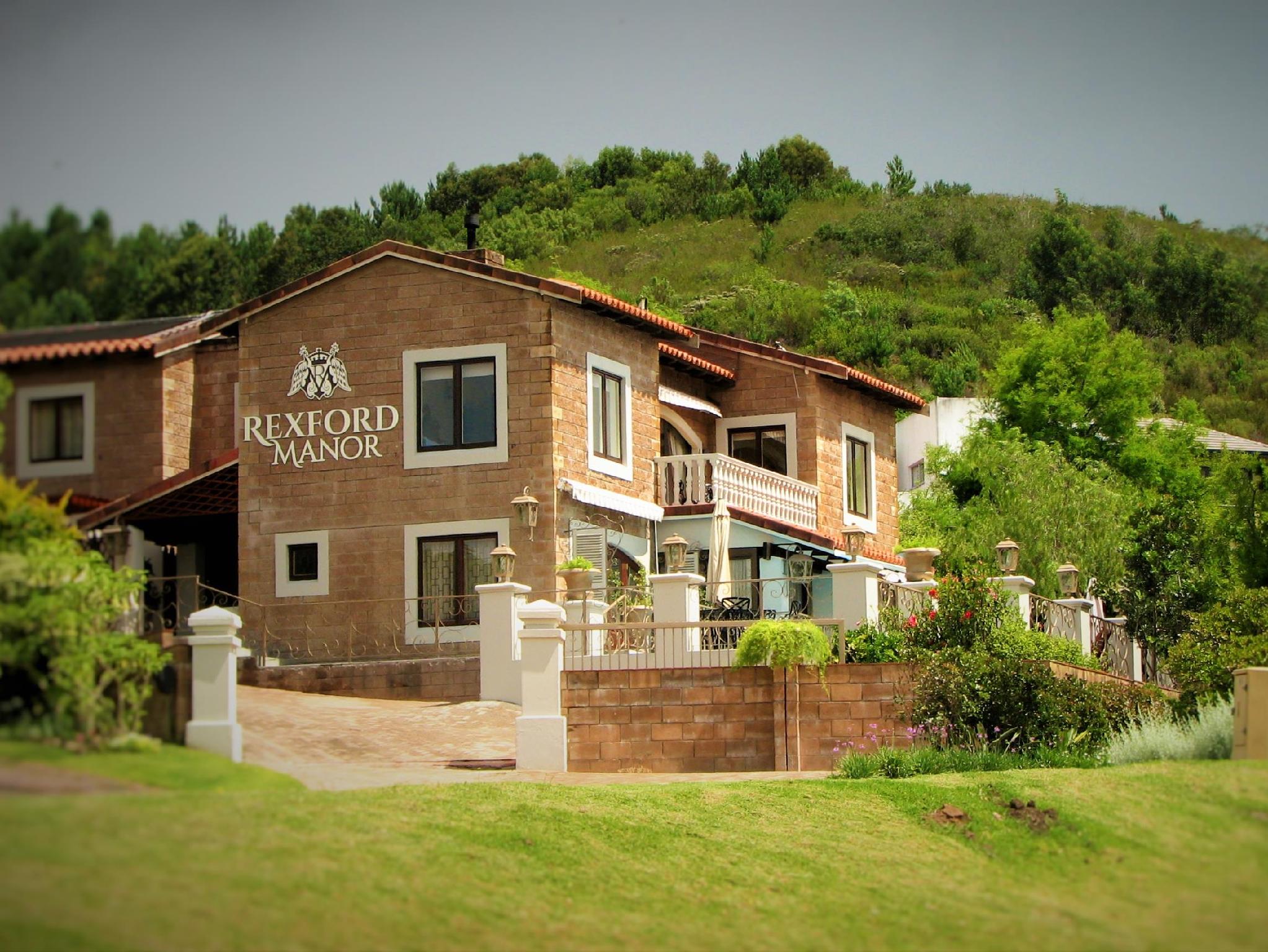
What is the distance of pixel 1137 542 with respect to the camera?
38.2 meters

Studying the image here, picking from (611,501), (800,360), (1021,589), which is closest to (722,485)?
(611,501)

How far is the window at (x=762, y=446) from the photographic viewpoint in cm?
3750

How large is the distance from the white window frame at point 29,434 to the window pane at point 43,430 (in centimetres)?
3

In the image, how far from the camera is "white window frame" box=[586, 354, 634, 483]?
30406 millimetres

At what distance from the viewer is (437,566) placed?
29.2 metres

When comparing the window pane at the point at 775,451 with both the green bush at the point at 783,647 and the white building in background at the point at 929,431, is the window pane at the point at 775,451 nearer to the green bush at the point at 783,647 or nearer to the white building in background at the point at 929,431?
the green bush at the point at 783,647

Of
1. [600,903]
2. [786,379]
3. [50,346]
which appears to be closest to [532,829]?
[600,903]

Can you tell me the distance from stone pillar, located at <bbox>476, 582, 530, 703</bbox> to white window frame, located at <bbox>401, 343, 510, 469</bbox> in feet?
13.3

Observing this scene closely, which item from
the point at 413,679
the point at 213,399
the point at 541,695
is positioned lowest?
the point at 541,695

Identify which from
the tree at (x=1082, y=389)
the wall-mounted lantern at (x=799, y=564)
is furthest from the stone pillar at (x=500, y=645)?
the tree at (x=1082, y=389)

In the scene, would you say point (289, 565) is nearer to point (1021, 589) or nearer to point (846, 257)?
point (1021, 589)

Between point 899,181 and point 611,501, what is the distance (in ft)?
232

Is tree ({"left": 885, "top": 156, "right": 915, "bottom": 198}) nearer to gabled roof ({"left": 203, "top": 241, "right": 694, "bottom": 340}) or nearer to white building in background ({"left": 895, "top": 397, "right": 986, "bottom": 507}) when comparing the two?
white building in background ({"left": 895, "top": 397, "right": 986, "bottom": 507})

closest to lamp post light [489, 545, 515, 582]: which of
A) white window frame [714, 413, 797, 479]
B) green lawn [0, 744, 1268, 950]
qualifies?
green lawn [0, 744, 1268, 950]
